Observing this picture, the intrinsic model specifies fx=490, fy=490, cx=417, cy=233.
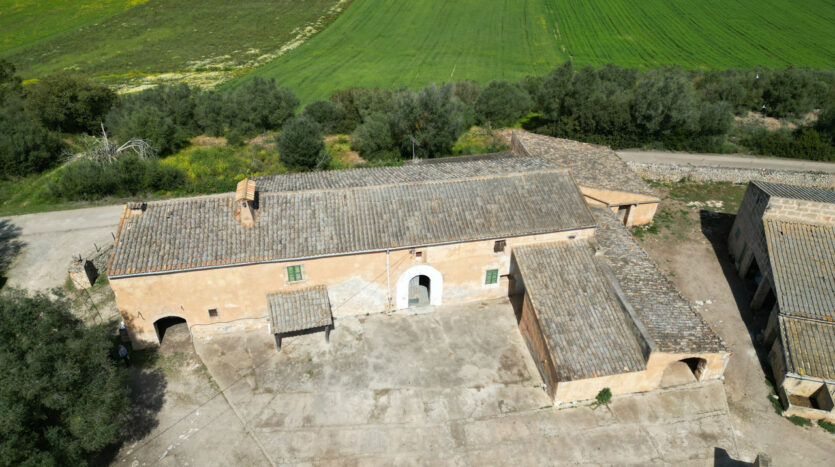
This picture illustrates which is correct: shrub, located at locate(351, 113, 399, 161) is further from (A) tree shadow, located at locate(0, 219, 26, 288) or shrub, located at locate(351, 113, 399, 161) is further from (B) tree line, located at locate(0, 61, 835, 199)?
(A) tree shadow, located at locate(0, 219, 26, 288)

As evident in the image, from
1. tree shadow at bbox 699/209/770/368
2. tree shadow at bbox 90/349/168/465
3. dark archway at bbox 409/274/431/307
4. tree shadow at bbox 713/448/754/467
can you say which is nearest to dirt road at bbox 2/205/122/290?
tree shadow at bbox 90/349/168/465

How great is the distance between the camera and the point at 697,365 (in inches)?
819

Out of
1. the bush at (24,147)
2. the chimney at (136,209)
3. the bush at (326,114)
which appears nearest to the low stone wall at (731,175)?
the bush at (326,114)

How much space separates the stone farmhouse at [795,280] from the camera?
19.5 metres

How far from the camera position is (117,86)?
60.7m

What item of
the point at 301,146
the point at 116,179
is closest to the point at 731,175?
the point at 301,146

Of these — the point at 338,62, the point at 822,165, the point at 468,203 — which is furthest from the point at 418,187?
the point at 338,62

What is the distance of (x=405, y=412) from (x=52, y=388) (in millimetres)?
11807

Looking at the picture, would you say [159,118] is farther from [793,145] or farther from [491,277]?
[793,145]

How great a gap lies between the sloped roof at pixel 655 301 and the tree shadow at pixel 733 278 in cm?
434

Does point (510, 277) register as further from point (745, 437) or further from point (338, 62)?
point (338, 62)

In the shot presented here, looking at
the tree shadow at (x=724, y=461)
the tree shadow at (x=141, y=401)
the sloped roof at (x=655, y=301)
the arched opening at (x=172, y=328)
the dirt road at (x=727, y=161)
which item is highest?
A: the sloped roof at (x=655, y=301)

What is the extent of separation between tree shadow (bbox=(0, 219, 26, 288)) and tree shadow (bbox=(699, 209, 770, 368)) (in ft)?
123

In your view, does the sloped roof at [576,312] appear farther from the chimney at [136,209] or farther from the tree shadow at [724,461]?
the chimney at [136,209]
